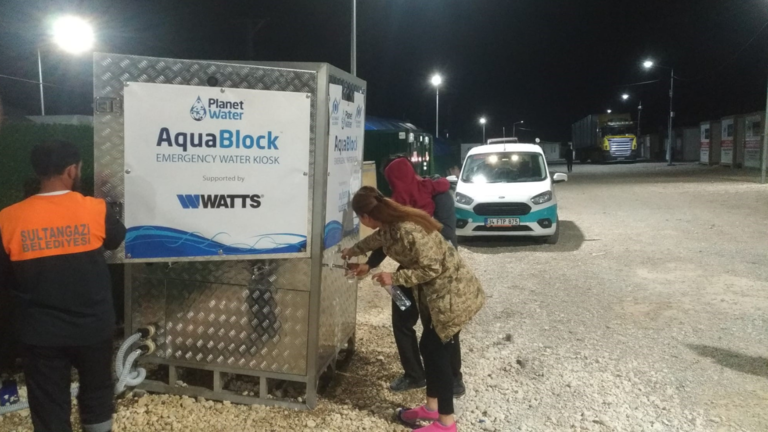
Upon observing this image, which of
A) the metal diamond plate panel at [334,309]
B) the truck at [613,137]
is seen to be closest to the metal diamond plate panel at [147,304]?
the metal diamond plate panel at [334,309]

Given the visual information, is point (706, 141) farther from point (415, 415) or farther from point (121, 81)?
point (121, 81)

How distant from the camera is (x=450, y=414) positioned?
3770 millimetres

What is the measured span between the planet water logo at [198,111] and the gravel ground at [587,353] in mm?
1957

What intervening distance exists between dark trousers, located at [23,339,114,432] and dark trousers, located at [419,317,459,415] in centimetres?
184

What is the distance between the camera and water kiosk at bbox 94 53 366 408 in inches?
143

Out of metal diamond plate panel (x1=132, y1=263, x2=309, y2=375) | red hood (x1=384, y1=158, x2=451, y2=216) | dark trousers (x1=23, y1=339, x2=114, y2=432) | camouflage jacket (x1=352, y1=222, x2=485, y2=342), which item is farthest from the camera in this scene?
red hood (x1=384, y1=158, x2=451, y2=216)

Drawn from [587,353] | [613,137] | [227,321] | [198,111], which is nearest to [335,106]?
[198,111]

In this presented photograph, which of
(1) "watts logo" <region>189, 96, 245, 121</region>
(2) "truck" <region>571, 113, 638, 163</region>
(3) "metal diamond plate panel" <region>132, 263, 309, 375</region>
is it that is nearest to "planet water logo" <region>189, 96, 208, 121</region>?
(1) "watts logo" <region>189, 96, 245, 121</region>

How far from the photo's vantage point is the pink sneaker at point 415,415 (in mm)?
3936

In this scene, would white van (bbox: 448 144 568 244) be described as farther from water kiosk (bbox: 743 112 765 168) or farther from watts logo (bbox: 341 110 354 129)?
water kiosk (bbox: 743 112 765 168)

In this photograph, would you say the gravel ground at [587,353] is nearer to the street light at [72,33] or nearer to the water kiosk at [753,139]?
the street light at [72,33]

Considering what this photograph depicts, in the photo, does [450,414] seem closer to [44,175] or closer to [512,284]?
[44,175]

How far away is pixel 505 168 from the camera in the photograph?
11.6 metres

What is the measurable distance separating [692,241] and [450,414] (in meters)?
8.47
